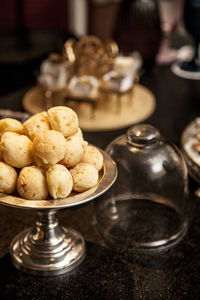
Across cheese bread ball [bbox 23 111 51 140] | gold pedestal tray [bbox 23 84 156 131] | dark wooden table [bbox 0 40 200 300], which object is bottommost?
gold pedestal tray [bbox 23 84 156 131]

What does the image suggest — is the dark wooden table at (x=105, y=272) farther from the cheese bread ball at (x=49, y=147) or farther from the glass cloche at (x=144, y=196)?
the cheese bread ball at (x=49, y=147)

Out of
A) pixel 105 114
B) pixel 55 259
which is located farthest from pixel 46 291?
pixel 105 114

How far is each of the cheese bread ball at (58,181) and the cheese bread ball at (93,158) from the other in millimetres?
52

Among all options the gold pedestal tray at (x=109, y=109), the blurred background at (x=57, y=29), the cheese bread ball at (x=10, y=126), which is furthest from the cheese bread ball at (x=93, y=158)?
the blurred background at (x=57, y=29)

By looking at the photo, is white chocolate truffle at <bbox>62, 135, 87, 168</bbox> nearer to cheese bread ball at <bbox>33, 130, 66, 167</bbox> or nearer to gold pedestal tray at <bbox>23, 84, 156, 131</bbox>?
cheese bread ball at <bbox>33, 130, 66, 167</bbox>

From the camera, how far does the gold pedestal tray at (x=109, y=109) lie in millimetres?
1227

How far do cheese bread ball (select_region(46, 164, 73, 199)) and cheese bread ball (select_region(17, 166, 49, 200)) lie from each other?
12 millimetres

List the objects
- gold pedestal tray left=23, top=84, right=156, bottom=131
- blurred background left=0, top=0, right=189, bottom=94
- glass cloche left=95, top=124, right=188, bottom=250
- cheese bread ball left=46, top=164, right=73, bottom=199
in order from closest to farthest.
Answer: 1. cheese bread ball left=46, top=164, right=73, bottom=199
2. glass cloche left=95, top=124, right=188, bottom=250
3. gold pedestal tray left=23, top=84, right=156, bottom=131
4. blurred background left=0, top=0, right=189, bottom=94

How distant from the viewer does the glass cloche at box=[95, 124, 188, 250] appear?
0.76 m

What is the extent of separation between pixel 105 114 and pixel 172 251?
2.09 ft

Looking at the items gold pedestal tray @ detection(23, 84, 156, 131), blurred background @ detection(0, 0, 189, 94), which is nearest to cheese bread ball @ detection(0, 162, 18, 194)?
gold pedestal tray @ detection(23, 84, 156, 131)

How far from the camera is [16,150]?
0.59 m

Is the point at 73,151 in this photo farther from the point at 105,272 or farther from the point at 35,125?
the point at 105,272

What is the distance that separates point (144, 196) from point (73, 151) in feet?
1.00
